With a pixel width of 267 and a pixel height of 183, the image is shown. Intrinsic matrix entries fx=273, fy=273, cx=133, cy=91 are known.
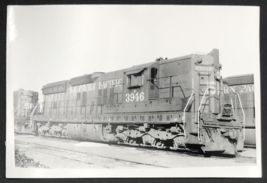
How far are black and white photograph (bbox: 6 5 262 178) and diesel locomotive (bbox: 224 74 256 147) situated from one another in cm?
1

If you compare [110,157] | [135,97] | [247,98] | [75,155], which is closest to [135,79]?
[135,97]

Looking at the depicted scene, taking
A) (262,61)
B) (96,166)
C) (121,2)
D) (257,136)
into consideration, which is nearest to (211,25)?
(262,61)

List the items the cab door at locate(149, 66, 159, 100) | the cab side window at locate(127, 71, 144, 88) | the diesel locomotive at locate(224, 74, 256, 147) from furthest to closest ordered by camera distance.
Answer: the cab side window at locate(127, 71, 144, 88) < the cab door at locate(149, 66, 159, 100) < the diesel locomotive at locate(224, 74, 256, 147)

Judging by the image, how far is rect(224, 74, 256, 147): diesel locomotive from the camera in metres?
4.03

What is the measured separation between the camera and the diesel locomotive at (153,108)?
3990 millimetres

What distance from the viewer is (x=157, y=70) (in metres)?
4.46

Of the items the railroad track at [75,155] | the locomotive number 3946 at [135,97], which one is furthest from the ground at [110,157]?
the locomotive number 3946 at [135,97]

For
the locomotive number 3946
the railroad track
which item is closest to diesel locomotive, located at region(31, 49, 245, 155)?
the locomotive number 3946

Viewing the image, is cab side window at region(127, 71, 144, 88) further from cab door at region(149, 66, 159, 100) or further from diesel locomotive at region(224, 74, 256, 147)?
diesel locomotive at region(224, 74, 256, 147)

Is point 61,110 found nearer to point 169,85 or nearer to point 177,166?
point 169,85

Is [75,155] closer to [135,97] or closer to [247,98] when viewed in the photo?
[135,97]

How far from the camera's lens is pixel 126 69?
432 cm

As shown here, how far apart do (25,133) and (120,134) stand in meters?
1.53

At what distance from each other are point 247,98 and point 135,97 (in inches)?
71.4
